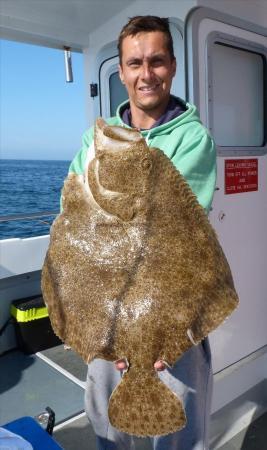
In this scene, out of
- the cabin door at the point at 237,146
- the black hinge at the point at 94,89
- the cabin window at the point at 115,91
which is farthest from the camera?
the black hinge at the point at 94,89

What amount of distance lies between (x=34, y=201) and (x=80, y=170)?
24.3m

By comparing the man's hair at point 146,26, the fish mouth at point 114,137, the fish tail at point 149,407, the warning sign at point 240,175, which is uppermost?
the man's hair at point 146,26

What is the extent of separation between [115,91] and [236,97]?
1218mm

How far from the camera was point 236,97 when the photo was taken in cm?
374

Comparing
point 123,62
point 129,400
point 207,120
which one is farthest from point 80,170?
point 207,120

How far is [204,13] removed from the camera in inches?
128

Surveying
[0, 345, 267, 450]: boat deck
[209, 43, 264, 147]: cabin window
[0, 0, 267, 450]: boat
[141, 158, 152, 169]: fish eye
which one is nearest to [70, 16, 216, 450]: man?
[141, 158, 152, 169]: fish eye

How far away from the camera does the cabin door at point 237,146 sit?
3328 millimetres

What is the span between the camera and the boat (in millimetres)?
3309

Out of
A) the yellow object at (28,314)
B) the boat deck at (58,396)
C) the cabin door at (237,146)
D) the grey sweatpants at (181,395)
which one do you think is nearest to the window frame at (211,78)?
the cabin door at (237,146)

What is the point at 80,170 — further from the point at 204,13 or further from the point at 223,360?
the point at 223,360

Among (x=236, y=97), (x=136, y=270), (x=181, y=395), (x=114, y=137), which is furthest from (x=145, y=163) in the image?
(x=236, y=97)

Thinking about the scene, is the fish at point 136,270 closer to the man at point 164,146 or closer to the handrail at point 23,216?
the man at point 164,146

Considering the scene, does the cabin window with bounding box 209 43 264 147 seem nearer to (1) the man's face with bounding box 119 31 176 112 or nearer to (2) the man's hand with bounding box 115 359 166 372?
(1) the man's face with bounding box 119 31 176 112
